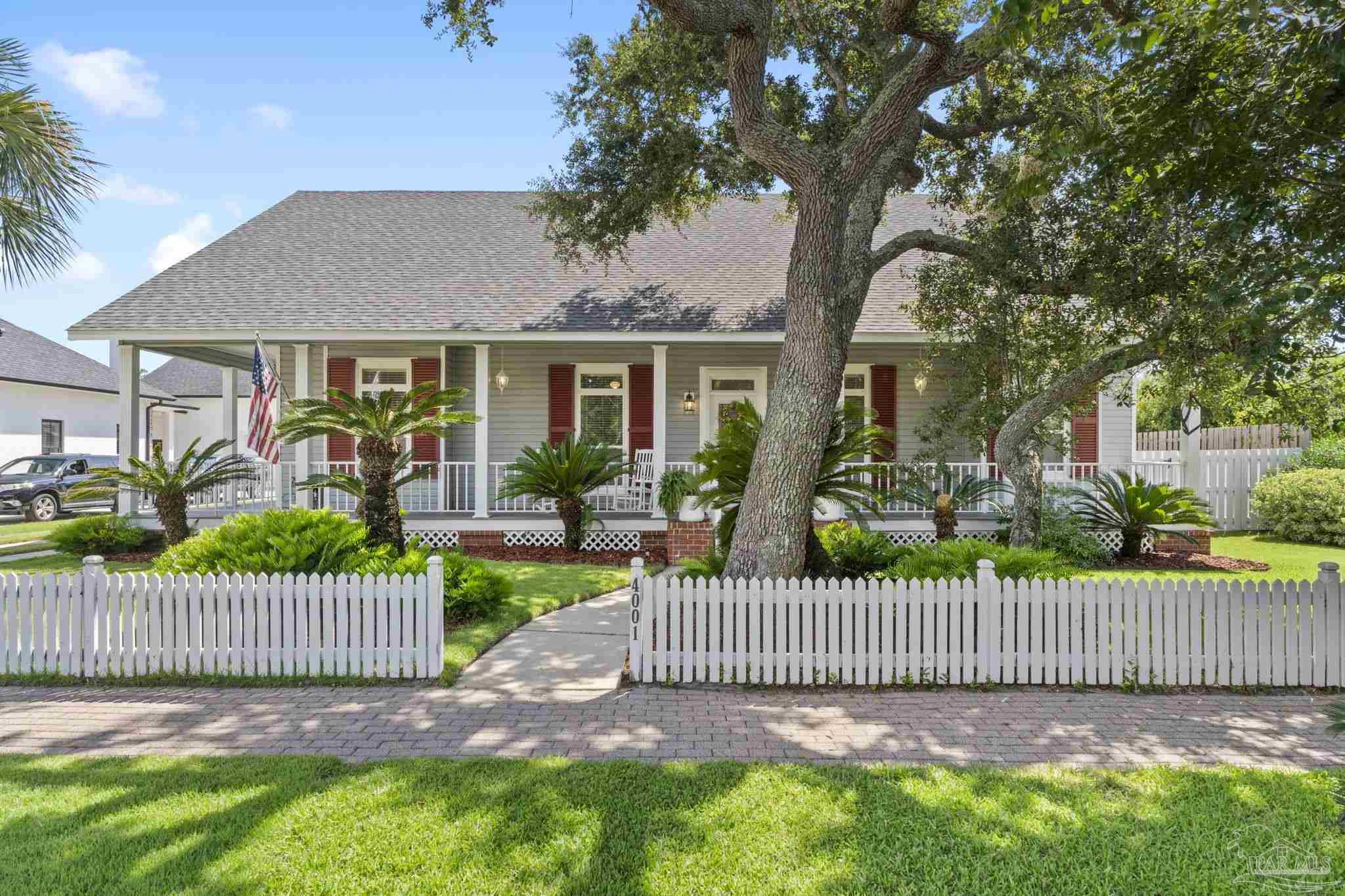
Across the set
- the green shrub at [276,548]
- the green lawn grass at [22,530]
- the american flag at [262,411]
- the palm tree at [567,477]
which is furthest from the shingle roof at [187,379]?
the green shrub at [276,548]

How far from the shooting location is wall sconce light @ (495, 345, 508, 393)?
13.2 meters

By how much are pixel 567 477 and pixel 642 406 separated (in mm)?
3147

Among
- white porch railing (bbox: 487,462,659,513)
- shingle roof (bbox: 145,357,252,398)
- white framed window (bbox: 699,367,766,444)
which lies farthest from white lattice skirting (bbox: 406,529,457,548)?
shingle roof (bbox: 145,357,252,398)

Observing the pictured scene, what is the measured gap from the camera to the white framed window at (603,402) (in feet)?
46.3

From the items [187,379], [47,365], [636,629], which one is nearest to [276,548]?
[636,629]

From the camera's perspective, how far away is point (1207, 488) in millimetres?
13898

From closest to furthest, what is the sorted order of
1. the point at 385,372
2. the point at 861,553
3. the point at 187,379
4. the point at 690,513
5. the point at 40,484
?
1. the point at 861,553
2. the point at 690,513
3. the point at 385,372
4. the point at 40,484
5. the point at 187,379

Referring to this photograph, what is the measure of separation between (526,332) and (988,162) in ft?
24.4

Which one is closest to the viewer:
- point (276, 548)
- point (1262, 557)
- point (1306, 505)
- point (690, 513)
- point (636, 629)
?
point (636, 629)

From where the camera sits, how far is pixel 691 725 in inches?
188

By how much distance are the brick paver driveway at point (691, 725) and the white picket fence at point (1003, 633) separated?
0.20 metres

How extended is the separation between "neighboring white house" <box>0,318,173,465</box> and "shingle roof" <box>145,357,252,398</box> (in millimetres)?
4249

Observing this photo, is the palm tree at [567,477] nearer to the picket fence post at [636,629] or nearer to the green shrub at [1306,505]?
the picket fence post at [636,629]

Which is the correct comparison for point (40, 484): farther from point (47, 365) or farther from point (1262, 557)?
point (1262, 557)
